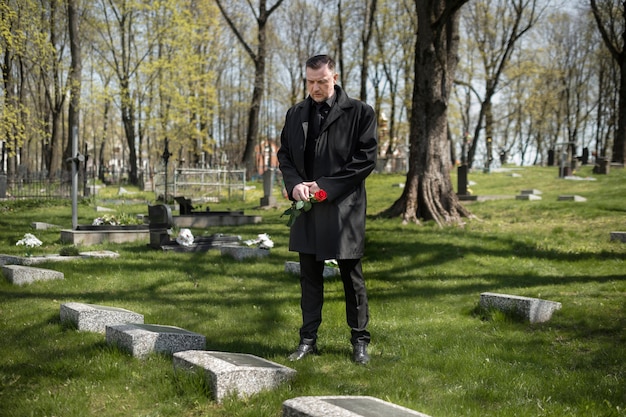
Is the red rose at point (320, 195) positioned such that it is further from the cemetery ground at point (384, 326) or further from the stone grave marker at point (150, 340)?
the stone grave marker at point (150, 340)

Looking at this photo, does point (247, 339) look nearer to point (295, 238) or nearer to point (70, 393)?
point (295, 238)

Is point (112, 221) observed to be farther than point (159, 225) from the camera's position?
Yes

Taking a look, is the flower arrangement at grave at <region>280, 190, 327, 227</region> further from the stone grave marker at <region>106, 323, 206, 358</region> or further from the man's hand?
the stone grave marker at <region>106, 323, 206, 358</region>

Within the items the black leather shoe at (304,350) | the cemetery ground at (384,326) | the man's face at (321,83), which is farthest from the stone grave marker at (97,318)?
the man's face at (321,83)

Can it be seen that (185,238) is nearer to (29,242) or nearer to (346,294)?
(29,242)

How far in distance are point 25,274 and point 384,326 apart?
16.5 feet

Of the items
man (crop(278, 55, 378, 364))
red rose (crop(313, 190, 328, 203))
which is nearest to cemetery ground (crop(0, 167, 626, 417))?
man (crop(278, 55, 378, 364))

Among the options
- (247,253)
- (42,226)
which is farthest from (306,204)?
(42,226)

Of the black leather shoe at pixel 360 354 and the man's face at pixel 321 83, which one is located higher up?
the man's face at pixel 321 83

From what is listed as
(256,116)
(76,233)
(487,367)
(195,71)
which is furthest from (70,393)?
(195,71)

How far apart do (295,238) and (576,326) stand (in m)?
3.31

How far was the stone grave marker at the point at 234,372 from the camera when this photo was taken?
4.31 m

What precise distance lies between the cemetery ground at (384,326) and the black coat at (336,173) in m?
0.99

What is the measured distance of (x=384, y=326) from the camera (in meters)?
7.20
